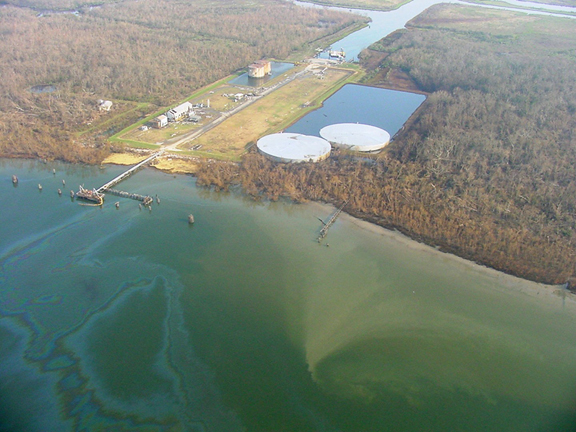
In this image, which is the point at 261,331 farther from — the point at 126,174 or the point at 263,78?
the point at 263,78

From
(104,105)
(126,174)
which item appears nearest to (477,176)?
(126,174)

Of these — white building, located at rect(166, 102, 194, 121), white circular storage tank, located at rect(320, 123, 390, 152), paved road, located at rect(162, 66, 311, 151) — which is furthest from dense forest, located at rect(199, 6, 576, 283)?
white building, located at rect(166, 102, 194, 121)

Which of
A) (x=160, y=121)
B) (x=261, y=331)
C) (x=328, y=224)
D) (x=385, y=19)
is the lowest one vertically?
(x=261, y=331)

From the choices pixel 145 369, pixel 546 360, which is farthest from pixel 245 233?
pixel 546 360

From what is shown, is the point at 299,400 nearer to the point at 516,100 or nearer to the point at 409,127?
the point at 409,127

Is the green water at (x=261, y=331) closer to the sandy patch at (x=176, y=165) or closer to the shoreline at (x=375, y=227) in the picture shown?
the shoreline at (x=375, y=227)
